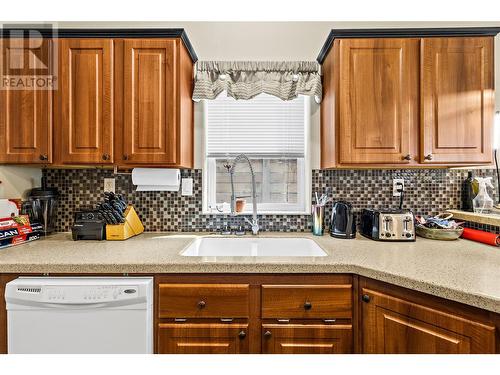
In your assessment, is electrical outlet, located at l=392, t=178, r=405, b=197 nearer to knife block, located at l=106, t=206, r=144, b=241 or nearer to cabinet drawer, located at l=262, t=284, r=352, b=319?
cabinet drawer, located at l=262, t=284, r=352, b=319

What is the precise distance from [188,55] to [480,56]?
1.85 m

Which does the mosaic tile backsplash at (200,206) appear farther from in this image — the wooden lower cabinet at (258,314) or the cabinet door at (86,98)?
the wooden lower cabinet at (258,314)

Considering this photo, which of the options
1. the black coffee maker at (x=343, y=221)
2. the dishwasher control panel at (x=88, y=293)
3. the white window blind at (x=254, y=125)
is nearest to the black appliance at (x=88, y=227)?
the dishwasher control panel at (x=88, y=293)

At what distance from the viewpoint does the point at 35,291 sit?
128 centimetres

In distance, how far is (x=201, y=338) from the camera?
1334 mm

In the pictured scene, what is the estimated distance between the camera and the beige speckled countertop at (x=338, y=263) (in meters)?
1.10

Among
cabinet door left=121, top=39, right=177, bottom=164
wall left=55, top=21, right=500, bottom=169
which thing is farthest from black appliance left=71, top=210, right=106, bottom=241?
wall left=55, top=21, right=500, bottom=169

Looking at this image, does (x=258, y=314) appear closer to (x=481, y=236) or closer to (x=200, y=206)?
(x=200, y=206)

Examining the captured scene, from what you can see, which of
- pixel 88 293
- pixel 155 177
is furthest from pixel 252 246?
pixel 88 293

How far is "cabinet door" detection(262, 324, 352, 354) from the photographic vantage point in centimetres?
133

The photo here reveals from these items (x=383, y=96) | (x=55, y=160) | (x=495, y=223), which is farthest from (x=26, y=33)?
(x=495, y=223)

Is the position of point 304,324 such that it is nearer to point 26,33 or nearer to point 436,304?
point 436,304

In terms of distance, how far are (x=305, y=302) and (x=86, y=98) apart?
1.73m

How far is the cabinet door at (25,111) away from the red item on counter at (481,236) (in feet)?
8.91
